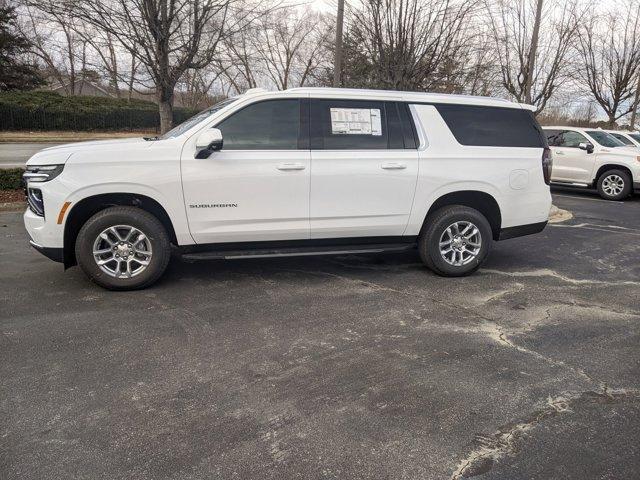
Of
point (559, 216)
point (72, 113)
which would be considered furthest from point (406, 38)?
point (72, 113)

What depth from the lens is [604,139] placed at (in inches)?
514

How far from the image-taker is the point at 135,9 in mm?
8094

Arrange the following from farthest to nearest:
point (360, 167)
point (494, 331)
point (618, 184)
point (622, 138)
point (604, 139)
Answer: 1. point (622, 138)
2. point (604, 139)
3. point (618, 184)
4. point (360, 167)
5. point (494, 331)

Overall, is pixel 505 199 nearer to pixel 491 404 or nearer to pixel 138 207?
pixel 491 404

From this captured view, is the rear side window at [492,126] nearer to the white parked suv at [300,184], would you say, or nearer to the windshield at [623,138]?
the white parked suv at [300,184]

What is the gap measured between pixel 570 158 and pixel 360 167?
10.3 m

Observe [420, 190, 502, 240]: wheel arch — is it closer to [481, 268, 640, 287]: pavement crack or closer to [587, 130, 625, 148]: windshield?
[481, 268, 640, 287]: pavement crack

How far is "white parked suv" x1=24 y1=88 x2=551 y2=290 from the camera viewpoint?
4641 mm

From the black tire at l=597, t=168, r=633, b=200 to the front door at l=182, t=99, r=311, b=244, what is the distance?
10.8 meters

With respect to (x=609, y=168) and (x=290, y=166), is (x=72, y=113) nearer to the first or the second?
(x=609, y=168)

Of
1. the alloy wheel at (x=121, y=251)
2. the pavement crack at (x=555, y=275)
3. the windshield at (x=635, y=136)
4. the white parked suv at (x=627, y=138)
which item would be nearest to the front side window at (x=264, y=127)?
the alloy wheel at (x=121, y=251)

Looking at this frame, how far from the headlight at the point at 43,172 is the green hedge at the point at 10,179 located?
558 centimetres

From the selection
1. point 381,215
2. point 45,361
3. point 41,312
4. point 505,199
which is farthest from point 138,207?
point 505,199

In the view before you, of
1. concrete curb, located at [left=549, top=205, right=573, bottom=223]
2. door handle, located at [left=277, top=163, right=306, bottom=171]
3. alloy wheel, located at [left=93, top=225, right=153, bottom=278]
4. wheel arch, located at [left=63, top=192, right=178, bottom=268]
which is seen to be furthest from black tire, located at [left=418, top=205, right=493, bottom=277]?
concrete curb, located at [left=549, top=205, right=573, bottom=223]
